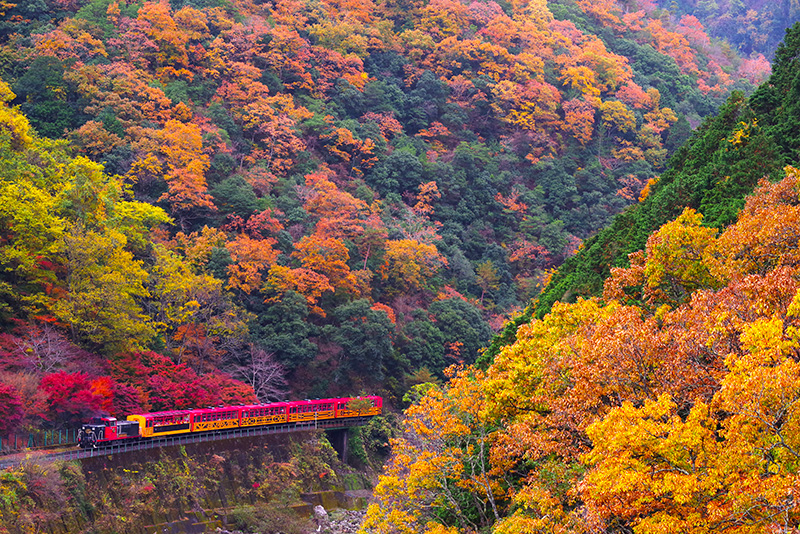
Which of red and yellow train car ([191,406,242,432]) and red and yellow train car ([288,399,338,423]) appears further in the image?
red and yellow train car ([288,399,338,423])

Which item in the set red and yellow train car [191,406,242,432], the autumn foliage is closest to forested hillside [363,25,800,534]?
the autumn foliage

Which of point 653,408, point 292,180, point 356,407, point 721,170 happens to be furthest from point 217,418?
point 653,408

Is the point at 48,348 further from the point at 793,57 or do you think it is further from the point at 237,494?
the point at 793,57

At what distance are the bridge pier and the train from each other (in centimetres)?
122

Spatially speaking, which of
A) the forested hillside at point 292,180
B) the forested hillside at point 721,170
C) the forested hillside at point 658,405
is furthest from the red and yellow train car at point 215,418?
the forested hillside at point 721,170

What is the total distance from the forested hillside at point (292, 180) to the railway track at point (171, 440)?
1.54 meters

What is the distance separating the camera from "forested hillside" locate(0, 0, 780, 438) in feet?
103

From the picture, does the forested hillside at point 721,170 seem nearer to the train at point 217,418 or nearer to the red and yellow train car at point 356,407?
the red and yellow train car at point 356,407

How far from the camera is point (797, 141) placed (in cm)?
2345

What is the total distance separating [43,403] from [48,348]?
3099 millimetres

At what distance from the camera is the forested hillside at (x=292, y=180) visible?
3141cm

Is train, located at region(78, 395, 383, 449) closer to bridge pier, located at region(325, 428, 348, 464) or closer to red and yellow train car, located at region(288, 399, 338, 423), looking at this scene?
red and yellow train car, located at region(288, 399, 338, 423)

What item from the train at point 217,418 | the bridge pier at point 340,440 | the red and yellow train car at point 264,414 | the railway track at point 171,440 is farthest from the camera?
the bridge pier at point 340,440

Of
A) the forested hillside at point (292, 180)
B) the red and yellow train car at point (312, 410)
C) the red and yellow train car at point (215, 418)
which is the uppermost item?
the forested hillside at point (292, 180)
